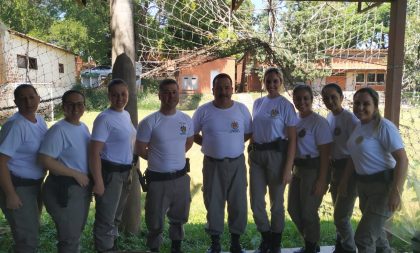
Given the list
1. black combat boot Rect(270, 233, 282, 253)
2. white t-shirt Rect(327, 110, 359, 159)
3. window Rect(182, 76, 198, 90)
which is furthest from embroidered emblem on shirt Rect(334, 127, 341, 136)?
window Rect(182, 76, 198, 90)

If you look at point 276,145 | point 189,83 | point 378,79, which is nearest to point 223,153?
point 276,145

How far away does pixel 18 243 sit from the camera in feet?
8.66

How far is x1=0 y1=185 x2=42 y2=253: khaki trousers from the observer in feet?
8.50

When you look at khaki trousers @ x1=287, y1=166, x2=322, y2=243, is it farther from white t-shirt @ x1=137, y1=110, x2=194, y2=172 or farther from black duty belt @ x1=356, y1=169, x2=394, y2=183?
white t-shirt @ x1=137, y1=110, x2=194, y2=172

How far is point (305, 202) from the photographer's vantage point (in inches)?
127

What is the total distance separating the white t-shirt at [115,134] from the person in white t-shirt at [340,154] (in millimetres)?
1627

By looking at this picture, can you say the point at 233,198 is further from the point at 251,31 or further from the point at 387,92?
the point at 251,31

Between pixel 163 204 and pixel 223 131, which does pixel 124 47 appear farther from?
pixel 163 204

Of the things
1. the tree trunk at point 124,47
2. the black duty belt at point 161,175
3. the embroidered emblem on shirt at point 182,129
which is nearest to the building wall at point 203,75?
the tree trunk at point 124,47

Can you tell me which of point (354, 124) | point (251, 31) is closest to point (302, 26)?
point (251, 31)

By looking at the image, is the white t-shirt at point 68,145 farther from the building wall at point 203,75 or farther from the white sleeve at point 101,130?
the building wall at point 203,75

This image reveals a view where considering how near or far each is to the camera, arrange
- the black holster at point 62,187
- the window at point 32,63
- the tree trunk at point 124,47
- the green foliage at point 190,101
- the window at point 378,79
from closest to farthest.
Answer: the black holster at point 62,187
the tree trunk at point 124,47
the window at point 378,79
the green foliage at point 190,101
the window at point 32,63

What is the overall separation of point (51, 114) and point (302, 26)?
5.77 m

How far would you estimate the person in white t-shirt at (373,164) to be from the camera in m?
2.70
